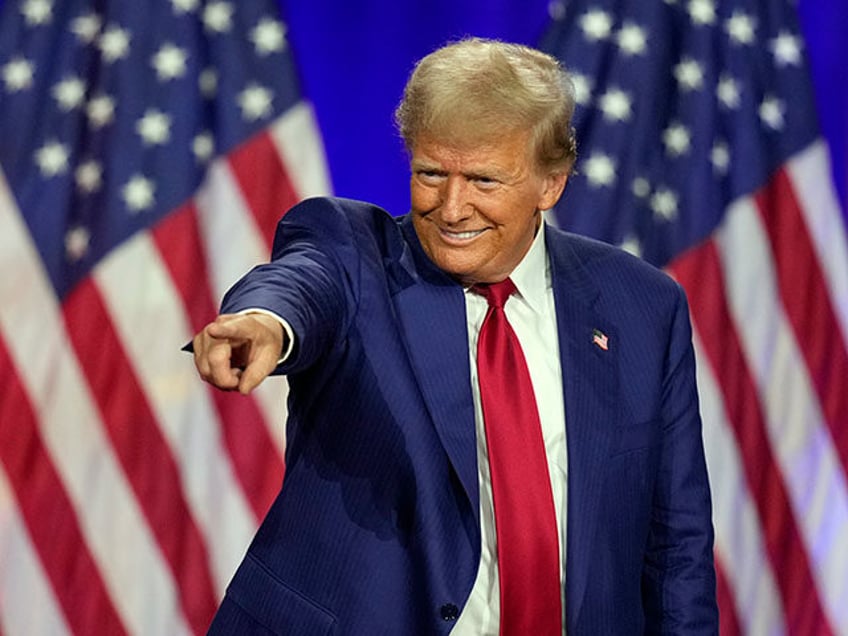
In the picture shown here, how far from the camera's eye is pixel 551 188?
180 cm

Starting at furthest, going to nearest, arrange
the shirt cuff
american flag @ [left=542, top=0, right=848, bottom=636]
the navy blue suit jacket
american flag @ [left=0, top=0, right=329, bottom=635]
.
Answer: american flag @ [left=542, top=0, right=848, bottom=636] → american flag @ [left=0, top=0, right=329, bottom=635] → the navy blue suit jacket → the shirt cuff

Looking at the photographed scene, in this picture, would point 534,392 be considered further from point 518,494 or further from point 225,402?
point 225,402

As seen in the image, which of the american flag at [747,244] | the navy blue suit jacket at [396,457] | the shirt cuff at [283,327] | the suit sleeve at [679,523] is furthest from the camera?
the american flag at [747,244]

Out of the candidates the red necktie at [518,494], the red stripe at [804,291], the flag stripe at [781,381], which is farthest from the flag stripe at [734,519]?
the red necktie at [518,494]

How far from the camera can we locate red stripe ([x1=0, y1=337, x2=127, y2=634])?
2.98 meters

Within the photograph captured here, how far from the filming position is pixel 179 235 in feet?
9.95

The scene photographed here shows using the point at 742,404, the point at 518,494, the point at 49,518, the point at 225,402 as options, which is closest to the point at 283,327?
the point at 518,494

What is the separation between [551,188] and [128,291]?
1.48m

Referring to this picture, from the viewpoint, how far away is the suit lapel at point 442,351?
1.61 metres

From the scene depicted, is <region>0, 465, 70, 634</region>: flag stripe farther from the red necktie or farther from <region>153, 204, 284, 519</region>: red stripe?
the red necktie

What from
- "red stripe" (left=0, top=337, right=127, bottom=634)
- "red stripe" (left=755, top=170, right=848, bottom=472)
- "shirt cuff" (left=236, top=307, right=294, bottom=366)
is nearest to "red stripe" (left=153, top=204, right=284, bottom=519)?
"red stripe" (left=0, top=337, right=127, bottom=634)

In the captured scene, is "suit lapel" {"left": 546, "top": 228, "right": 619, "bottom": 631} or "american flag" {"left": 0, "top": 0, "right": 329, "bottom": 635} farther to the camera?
"american flag" {"left": 0, "top": 0, "right": 329, "bottom": 635}

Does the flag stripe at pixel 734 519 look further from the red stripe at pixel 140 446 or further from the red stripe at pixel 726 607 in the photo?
the red stripe at pixel 140 446

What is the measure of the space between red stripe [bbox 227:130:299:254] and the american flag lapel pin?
1.41 meters
